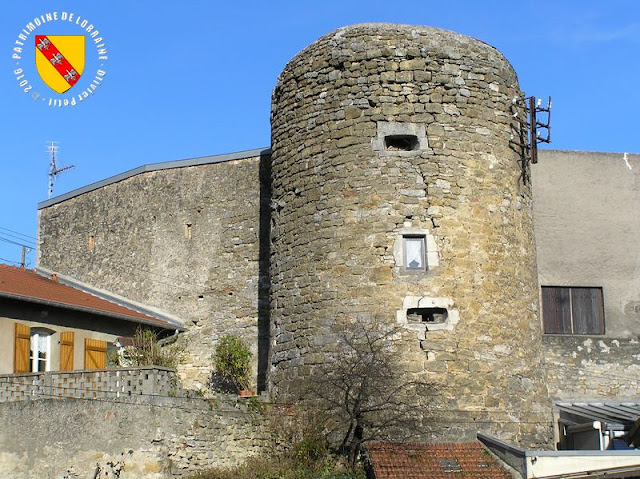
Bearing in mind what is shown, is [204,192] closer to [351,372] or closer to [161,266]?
[161,266]

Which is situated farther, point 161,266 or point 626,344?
point 161,266

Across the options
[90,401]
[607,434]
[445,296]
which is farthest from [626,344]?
[90,401]

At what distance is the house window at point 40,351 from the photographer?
18.5m

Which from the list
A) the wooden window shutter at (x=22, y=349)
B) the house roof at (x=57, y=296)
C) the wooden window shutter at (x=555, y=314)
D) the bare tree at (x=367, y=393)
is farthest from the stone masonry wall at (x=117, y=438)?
Answer: the wooden window shutter at (x=555, y=314)

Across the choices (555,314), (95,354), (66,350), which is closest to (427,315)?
(555,314)

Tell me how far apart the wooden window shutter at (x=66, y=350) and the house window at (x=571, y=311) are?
28.0 ft

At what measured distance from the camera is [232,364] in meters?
20.0

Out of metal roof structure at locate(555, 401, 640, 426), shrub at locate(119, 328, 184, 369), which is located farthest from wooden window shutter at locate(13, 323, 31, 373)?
metal roof structure at locate(555, 401, 640, 426)

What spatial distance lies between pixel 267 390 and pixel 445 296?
11.0 ft

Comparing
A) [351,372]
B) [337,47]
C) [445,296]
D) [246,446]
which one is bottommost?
[246,446]

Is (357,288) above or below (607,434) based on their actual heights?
above

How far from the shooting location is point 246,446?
647 inches

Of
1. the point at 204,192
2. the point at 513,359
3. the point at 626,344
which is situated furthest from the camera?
the point at 204,192

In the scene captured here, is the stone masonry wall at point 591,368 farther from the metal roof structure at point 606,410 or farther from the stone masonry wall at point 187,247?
the stone masonry wall at point 187,247
